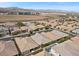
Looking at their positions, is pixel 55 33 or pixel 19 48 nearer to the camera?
pixel 19 48

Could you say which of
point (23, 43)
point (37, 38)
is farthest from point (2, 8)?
point (37, 38)

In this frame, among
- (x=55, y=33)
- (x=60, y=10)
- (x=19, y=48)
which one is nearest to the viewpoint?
(x=19, y=48)

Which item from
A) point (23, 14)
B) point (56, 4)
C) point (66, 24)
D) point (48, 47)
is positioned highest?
point (56, 4)

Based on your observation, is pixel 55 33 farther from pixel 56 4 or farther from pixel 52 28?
pixel 56 4

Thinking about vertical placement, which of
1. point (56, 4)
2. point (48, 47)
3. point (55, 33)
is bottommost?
point (48, 47)

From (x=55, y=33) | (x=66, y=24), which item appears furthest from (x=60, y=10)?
(x=55, y=33)

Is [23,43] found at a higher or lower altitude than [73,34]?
lower

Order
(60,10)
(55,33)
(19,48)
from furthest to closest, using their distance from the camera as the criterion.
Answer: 1. (55,33)
2. (60,10)
3. (19,48)

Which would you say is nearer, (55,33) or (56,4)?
(56,4)

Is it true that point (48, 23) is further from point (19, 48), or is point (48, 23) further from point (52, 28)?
point (19, 48)
